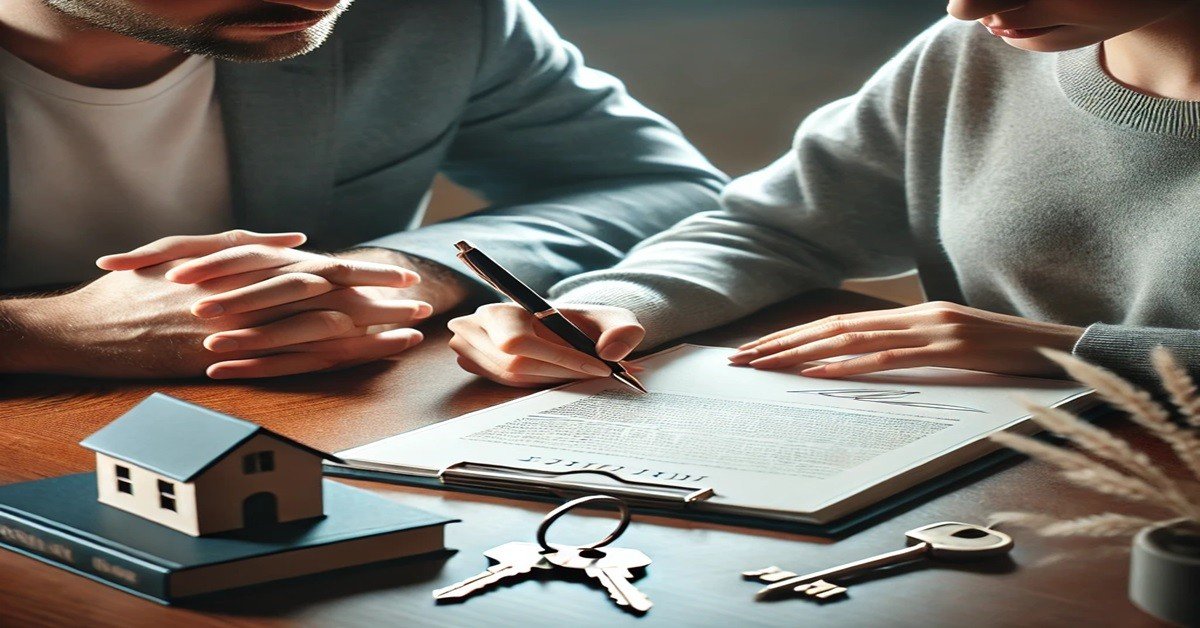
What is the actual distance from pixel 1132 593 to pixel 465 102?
1.45 metres

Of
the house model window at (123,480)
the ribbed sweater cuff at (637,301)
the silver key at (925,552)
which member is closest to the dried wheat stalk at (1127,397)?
the silver key at (925,552)

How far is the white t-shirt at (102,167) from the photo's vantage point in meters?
1.57

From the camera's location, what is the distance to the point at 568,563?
685 mm

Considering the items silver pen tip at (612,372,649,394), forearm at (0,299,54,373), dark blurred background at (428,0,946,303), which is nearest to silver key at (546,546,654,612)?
silver pen tip at (612,372,649,394)

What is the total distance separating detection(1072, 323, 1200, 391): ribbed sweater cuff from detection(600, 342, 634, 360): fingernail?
0.40 metres

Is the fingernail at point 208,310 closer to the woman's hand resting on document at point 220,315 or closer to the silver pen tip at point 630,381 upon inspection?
the woman's hand resting on document at point 220,315

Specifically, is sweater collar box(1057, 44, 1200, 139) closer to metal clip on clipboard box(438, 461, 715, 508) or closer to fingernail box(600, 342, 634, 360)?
fingernail box(600, 342, 634, 360)

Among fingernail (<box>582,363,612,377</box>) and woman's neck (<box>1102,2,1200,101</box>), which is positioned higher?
woman's neck (<box>1102,2,1200,101</box>)

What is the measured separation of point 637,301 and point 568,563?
2.06ft

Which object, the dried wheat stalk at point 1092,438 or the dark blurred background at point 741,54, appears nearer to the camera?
the dried wheat stalk at point 1092,438

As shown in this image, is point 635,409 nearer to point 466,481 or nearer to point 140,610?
point 466,481

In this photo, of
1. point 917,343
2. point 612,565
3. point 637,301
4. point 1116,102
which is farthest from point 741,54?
point 612,565

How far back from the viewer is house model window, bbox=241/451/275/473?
2.24 ft
